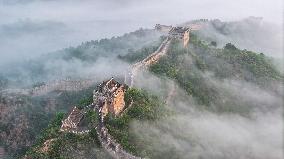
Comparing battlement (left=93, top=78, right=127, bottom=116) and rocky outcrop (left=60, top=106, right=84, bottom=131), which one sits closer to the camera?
rocky outcrop (left=60, top=106, right=84, bottom=131)

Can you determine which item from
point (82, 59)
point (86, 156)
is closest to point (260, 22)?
point (82, 59)

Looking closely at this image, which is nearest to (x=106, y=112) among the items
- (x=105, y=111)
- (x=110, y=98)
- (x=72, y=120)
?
(x=105, y=111)

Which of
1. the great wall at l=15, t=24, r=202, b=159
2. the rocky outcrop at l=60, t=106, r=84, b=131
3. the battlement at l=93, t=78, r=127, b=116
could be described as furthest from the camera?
the battlement at l=93, t=78, r=127, b=116

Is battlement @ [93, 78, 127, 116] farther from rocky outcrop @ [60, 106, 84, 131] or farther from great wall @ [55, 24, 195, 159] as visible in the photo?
rocky outcrop @ [60, 106, 84, 131]

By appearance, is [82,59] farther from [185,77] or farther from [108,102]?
[108,102]

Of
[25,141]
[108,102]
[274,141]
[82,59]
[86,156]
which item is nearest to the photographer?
[86,156]

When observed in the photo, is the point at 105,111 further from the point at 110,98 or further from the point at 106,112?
the point at 110,98

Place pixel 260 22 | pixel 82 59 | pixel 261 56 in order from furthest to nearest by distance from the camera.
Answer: pixel 260 22, pixel 82 59, pixel 261 56

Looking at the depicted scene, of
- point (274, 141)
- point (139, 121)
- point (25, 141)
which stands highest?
point (139, 121)

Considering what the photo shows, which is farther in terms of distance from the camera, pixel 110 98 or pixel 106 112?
pixel 106 112

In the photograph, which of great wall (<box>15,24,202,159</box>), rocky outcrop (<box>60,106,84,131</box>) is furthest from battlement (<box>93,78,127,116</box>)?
rocky outcrop (<box>60,106,84,131</box>)

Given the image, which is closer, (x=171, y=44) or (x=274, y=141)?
(x=274, y=141)
